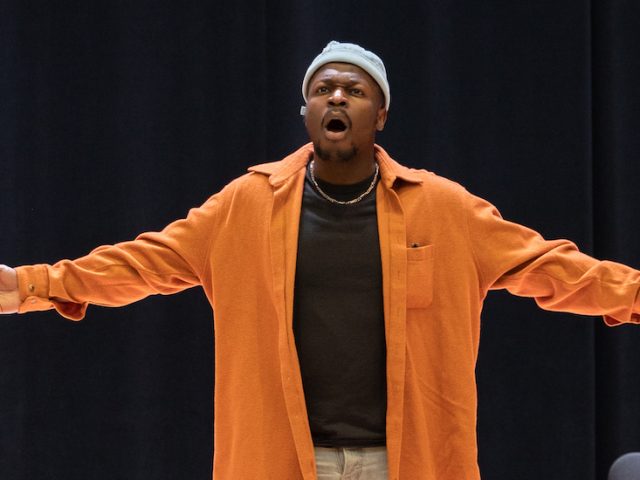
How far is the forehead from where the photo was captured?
7.02 feet

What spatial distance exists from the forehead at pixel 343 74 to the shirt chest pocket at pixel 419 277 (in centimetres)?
38

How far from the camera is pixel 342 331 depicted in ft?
6.63

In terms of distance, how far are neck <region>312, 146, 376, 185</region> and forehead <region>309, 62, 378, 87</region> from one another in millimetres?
155

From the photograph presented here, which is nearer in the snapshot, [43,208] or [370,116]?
[370,116]

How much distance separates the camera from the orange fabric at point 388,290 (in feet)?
6.65

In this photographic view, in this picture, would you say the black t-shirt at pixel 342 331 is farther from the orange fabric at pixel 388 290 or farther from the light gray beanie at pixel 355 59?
the light gray beanie at pixel 355 59

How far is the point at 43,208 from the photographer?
10.2 feet

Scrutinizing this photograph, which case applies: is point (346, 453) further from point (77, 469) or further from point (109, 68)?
point (109, 68)

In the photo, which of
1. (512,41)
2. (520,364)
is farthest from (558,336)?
(512,41)

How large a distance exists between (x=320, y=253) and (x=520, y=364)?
A: 1398 millimetres

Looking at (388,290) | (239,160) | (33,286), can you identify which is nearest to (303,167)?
(388,290)

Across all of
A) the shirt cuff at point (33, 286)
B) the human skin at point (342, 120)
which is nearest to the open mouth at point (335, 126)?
the human skin at point (342, 120)

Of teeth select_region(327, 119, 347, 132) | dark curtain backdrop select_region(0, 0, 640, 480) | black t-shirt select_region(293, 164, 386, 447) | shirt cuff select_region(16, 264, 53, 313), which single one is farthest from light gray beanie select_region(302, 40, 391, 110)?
dark curtain backdrop select_region(0, 0, 640, 480)

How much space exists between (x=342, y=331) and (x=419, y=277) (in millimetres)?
189
